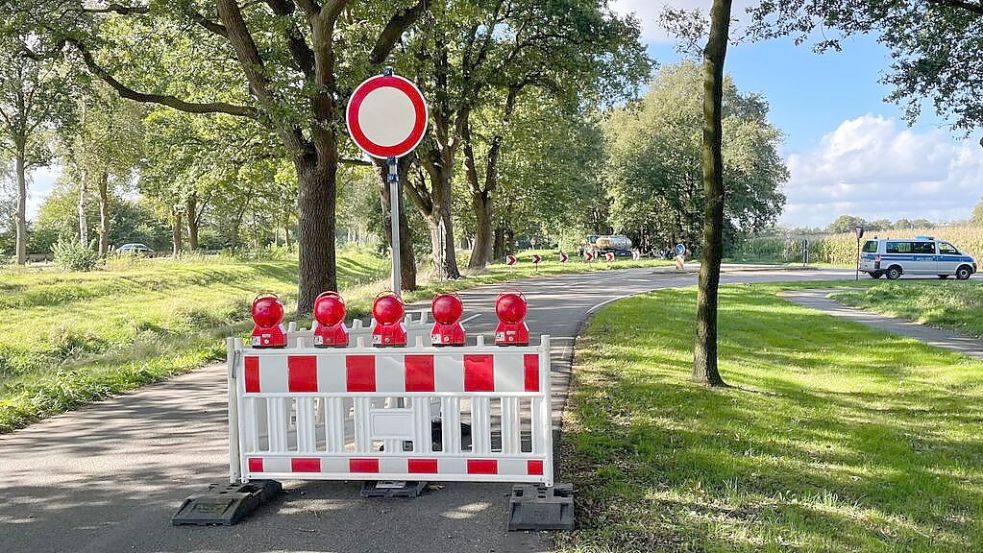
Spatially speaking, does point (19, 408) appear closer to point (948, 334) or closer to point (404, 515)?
point (404, 515)

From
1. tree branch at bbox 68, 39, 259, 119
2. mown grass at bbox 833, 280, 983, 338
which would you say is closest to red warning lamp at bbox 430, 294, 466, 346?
tree branch at bbox 68, 39, 259, 119

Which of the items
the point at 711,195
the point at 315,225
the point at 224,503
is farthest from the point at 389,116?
the point at 315,225

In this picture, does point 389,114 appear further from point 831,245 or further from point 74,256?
point 831,245

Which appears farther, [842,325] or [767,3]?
[842,325]

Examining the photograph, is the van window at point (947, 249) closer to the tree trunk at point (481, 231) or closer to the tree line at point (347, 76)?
the tree line at point (347, 76)

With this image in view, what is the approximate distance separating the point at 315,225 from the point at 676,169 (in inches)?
1898

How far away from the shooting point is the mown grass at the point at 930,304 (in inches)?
647

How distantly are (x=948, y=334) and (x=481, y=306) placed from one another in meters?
10.0

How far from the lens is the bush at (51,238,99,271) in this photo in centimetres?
3172

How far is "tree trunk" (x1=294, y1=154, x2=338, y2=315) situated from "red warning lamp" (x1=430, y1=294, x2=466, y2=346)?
10.4m

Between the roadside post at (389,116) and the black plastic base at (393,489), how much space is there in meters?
1.51

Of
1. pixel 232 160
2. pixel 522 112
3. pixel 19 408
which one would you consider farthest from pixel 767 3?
pixel 522 112

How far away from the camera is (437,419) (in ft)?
18.7

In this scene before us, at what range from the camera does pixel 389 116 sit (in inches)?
225
